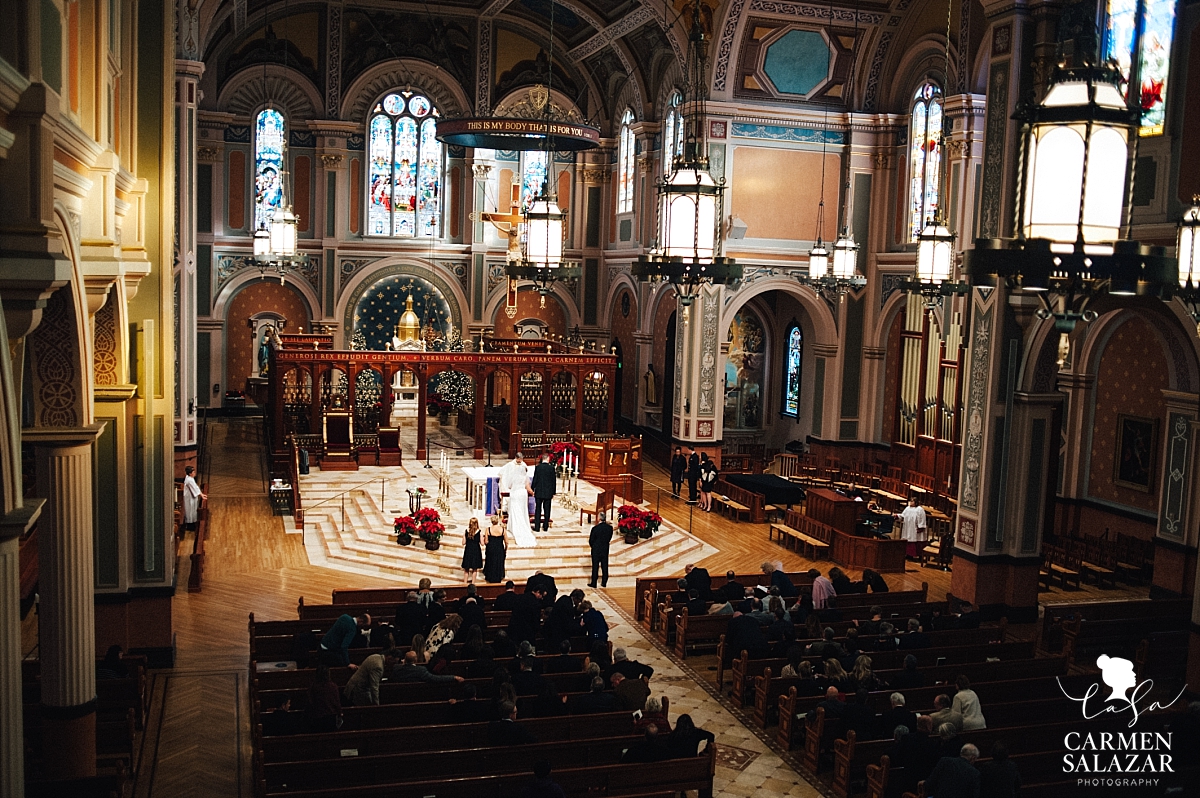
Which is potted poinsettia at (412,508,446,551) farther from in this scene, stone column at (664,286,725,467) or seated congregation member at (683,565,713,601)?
stone column at (664,286,725,467)

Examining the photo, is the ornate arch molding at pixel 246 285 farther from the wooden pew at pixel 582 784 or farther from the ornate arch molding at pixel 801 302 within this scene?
the wooden pew at pixel 582 784

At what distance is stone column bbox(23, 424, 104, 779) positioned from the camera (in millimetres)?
8594

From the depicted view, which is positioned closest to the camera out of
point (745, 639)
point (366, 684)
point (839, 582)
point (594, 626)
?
point (366, 684)

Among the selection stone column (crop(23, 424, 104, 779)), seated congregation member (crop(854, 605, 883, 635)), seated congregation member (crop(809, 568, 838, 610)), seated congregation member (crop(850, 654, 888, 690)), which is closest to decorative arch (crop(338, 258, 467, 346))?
seated congregation member (crop(809, 568, 838, 610))

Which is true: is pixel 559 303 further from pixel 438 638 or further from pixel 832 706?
pixel 832 706

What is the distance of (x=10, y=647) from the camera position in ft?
18.0

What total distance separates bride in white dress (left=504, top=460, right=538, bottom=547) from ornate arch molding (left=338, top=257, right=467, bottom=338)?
14.7 meters

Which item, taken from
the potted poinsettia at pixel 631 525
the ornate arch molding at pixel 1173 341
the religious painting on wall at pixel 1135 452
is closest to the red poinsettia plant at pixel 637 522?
the potted poinsettia at pixel 631 525

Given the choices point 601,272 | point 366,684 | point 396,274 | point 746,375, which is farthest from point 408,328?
point 366,684

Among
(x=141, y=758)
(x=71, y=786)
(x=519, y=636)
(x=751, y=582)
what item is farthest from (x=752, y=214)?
(x=71, y=786)

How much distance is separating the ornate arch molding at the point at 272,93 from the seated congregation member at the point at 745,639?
23196mm

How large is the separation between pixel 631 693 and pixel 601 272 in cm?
2359

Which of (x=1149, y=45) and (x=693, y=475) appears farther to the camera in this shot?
(x=693, y=475)

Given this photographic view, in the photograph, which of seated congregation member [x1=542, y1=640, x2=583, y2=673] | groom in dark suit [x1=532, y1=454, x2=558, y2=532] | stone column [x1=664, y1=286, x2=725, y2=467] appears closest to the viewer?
seated congregation member [x1=542, y1=640, x2=583, y2=673]
